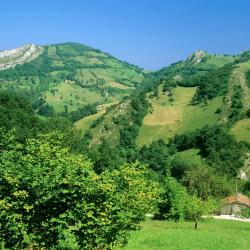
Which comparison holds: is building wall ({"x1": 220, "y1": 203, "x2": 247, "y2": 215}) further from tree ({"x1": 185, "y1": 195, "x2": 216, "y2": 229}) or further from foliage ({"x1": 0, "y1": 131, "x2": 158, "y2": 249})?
foliage ({"x1": 0, "y1": 131, "x2": 158, "y2": 249})

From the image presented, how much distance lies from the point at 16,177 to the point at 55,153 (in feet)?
10.2

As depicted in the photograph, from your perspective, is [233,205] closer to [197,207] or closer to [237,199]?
[237,199]

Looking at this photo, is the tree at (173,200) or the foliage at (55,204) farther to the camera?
the tree at (173,200)

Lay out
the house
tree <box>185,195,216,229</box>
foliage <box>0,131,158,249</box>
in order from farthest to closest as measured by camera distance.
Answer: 1. the house
2. tree <box>185,195,216,229</box>
3. foliage <box>0,131,158,249</box>

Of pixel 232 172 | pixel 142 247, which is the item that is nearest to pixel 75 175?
pixel 142 247

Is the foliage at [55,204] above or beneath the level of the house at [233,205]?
above

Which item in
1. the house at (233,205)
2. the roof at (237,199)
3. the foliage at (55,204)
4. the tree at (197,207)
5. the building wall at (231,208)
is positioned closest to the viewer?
the foliage at (55,204)

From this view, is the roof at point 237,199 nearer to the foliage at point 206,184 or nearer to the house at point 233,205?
the house at point 233,205

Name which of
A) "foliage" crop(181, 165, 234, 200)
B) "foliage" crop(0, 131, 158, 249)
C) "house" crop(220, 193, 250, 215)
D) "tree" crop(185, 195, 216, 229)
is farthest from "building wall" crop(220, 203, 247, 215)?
"foliage" crop(0, 131, 158, 249)

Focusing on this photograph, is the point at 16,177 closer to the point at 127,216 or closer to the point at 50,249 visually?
the point at 50,249

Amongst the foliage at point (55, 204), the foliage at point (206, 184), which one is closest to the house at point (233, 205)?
the foliage at point (206, 184)

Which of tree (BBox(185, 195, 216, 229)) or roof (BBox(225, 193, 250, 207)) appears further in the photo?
roof (BBox(225, 193, 250, 207))

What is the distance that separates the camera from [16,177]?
78.0 feet

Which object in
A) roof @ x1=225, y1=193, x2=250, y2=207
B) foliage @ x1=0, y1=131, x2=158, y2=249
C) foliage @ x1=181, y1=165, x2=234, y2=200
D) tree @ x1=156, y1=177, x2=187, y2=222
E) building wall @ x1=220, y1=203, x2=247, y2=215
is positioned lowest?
building wall @ x1=220, y1=203, x2=247, y2=215
